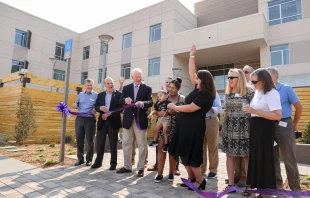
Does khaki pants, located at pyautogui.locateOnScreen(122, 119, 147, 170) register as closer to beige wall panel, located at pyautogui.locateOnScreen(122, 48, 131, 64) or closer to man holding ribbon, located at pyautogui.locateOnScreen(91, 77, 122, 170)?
man holding ribbon, located at pyautogui.locateOnScreen(91, 77, 122, 170)

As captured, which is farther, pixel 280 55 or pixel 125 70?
pixel 125 70

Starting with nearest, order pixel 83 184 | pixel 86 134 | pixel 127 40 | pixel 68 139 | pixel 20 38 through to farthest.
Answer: pixel 83 184
pixel 86 134
pixel 68 139
pixel 20 38
pixel 127 40

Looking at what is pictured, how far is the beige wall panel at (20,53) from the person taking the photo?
62.1 feet

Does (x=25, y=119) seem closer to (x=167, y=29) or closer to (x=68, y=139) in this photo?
(x=68, y=139)

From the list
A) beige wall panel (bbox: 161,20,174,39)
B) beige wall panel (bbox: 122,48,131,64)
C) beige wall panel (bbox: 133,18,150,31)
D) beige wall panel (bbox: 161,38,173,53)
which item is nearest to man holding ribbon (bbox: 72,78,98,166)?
beige wall panel (bbox: 161,38,173,53)

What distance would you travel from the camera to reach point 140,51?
1911 cm

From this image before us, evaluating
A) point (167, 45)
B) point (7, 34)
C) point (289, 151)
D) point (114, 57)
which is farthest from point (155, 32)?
point (289, 151)

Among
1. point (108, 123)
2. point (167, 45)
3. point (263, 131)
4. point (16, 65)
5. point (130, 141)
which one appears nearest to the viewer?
point (263, 131)

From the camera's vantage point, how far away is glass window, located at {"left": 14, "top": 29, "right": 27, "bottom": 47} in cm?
1908

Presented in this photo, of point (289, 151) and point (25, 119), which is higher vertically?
point (25, 119)

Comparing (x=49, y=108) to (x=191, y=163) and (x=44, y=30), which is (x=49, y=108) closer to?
(x=191, y=163)

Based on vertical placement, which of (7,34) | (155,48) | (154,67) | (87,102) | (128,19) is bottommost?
(87,102)

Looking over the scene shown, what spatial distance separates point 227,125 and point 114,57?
18.4 metres

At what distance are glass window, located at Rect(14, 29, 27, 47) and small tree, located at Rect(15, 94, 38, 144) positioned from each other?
1374cm
